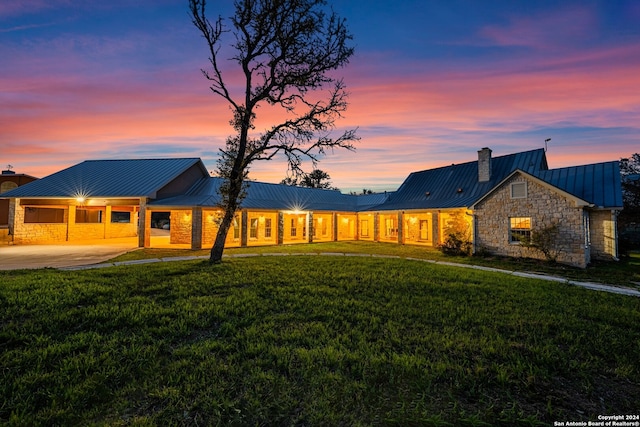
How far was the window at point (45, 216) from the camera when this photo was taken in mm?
21931

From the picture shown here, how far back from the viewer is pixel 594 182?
1442 centimetres

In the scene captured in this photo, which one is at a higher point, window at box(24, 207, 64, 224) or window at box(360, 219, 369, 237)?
window at box(24, 207, 64, 224)

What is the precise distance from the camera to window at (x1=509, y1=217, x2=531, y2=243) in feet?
46.2

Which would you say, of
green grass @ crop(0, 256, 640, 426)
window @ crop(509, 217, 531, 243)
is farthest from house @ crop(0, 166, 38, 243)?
window @ crop(509, 217, 531, 243)

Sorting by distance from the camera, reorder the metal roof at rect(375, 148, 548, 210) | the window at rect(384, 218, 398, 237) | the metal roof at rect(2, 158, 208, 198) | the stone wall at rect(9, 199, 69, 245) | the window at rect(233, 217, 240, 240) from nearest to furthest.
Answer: the metal roof at rect(2, 158, 208, 198) → the stone wall at rect(9, 199, 69, 245) → the metal roof at rect(375, 148, 548, 210) → the window at rect(233, 217, 240, 240) → the window at rect(384, 218, 398, 237)

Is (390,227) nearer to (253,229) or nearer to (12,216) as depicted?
(253,229)

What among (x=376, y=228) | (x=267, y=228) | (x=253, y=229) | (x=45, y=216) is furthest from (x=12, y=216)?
(x=376, y=228)

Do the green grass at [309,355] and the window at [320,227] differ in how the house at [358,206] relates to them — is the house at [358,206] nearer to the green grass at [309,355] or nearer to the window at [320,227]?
the window at [320,227]

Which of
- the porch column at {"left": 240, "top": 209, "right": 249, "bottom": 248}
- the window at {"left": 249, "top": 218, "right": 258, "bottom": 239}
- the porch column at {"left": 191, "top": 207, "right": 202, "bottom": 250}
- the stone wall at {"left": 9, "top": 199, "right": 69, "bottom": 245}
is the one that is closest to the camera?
the porch column at {"left": 191, "top": 207, "right": 202, "bottom": 250}

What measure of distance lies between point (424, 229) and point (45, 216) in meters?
31.5

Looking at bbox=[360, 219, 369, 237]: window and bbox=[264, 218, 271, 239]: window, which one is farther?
bbox=[360, 219, 369, 237]: window

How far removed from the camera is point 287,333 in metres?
4.79

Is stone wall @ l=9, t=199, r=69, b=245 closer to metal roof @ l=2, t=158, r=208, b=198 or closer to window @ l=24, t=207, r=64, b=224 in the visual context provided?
metal roof @ l=2, t=158, r=208, b=198

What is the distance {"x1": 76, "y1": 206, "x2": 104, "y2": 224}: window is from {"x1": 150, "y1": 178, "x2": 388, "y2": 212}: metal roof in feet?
35.1
